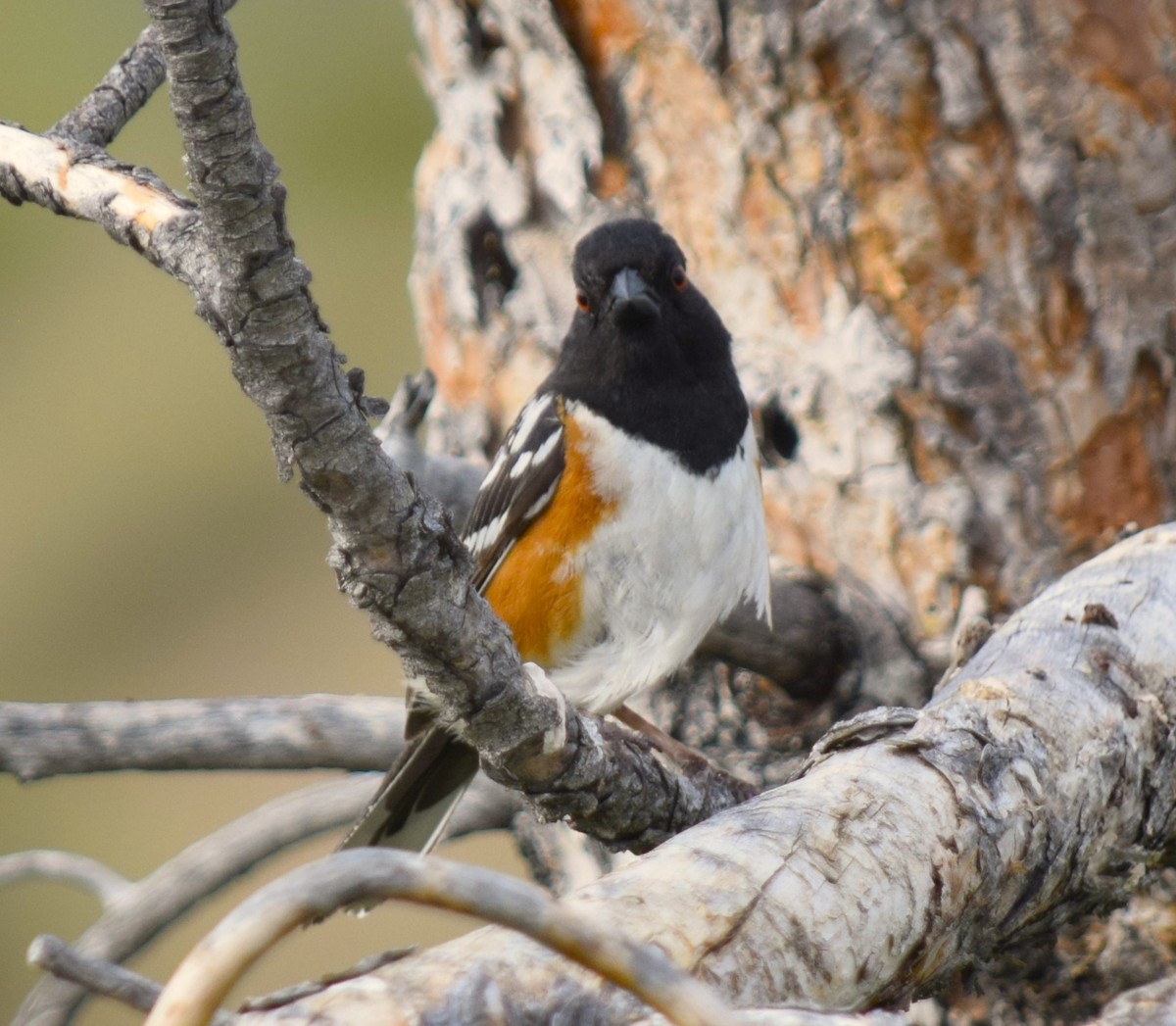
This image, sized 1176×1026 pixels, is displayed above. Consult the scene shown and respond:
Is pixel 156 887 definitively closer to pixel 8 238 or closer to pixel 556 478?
pixel 556 478

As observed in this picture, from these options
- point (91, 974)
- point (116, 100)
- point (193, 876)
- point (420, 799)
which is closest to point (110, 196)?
point (116, 100)

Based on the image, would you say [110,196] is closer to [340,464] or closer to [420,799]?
[340,464]

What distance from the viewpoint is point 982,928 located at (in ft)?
5.81

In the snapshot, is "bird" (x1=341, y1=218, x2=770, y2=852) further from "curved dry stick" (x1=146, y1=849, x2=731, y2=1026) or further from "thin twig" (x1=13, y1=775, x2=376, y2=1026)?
"curved dry stick" (x1=146, y1=849, x2=731, y2=1026)

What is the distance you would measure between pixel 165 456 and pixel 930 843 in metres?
4.05

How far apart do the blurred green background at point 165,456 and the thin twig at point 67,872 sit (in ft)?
6.45

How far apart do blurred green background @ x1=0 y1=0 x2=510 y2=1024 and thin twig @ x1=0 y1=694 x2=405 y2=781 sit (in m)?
2.17

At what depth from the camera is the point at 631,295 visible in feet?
9.02

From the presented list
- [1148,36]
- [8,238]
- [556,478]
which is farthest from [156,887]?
[8,238]

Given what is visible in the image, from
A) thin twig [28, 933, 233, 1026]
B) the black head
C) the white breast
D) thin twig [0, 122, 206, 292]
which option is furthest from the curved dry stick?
the black head

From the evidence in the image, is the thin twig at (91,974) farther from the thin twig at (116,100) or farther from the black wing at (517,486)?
the black wing at (517,486)

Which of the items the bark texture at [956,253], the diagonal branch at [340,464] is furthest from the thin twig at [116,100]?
the bark texture at [956,253]

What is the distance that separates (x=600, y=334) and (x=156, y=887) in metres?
1.39

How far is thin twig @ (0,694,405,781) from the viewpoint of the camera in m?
2.25
